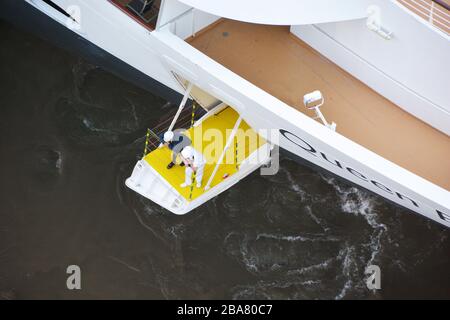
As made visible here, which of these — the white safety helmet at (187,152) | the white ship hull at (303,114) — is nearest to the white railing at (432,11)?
the white ship hull at (303,114)

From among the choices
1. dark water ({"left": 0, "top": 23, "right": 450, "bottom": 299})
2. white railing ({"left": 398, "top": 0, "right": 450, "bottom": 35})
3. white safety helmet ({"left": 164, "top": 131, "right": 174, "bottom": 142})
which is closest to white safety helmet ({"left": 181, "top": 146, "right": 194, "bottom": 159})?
white safety helmet ({"left": 164, "top": 131, "right": 174, "bottom": 142})

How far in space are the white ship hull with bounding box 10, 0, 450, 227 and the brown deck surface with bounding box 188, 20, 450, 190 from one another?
14 centimetres

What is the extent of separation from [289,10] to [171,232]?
3678 mm

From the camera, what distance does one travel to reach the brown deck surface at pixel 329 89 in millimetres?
8586

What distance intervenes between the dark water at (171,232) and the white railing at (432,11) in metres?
2.97

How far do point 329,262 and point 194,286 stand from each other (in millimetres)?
1926

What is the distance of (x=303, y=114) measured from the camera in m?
8.28

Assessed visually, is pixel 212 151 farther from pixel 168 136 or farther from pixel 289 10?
pixel 289 10

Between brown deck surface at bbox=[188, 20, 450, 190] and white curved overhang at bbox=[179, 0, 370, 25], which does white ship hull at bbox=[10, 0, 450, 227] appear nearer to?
brown deck surface at bbox=[188, 20, 450, 190]

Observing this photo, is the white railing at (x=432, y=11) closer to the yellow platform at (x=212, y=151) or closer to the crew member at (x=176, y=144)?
the yellow platform at (x=212, y=151)

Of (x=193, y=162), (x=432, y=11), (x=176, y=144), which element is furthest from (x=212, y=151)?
(x=432, y=11)

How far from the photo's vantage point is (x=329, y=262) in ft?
31.5

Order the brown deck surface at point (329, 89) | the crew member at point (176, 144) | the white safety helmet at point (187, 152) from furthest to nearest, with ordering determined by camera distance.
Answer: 1. the crew member at point (176, 144)
2. the white safety helmet at point (187, 152)
3. the brown deck surface at point (329, 89)

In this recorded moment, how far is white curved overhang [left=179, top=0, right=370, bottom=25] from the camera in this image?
7.91 meters
